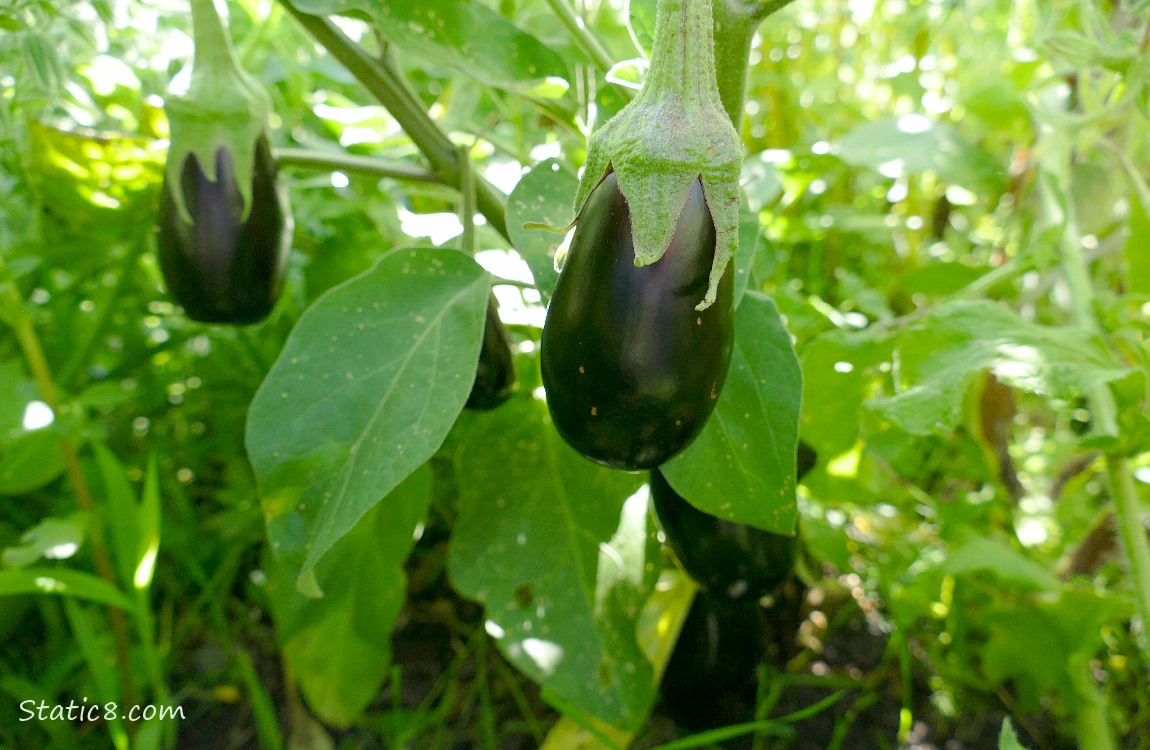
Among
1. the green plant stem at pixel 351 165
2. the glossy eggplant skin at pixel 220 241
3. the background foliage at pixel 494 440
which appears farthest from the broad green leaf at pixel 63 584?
the green plant stem at pixel 351 165

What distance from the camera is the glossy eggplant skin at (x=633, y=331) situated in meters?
0.43

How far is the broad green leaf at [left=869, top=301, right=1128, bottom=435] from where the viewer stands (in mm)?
606

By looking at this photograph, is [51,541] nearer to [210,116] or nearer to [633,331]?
[210,116]

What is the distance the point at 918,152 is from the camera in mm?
1078

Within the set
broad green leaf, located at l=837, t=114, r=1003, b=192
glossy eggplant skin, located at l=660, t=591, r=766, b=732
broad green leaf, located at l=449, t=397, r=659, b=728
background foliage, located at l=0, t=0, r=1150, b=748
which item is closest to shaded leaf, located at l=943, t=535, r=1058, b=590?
background foliage, located at l=0, t=0, r=1150, b=748

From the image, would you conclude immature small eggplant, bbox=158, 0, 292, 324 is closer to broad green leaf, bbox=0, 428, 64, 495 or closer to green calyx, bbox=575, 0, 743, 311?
broad green leaf, bbox=0, 428, 64, 495

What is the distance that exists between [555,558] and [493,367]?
19cm

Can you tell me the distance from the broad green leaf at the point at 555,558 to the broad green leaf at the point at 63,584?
0.28 meters

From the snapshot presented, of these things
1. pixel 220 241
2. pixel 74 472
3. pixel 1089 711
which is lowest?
pixel 1089 711

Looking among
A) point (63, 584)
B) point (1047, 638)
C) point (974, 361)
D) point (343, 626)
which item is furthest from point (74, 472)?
point (1047, 638)

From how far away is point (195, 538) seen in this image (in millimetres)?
1005

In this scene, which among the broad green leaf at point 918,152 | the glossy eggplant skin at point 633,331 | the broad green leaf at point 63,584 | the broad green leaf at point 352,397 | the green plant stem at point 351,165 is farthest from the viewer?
the broad green leaf at point 918,152

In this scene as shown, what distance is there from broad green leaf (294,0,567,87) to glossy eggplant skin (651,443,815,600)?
36 cm

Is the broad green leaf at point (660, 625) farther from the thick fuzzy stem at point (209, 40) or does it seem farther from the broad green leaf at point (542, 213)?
the thick fuzzy stem at point (209, 40)
